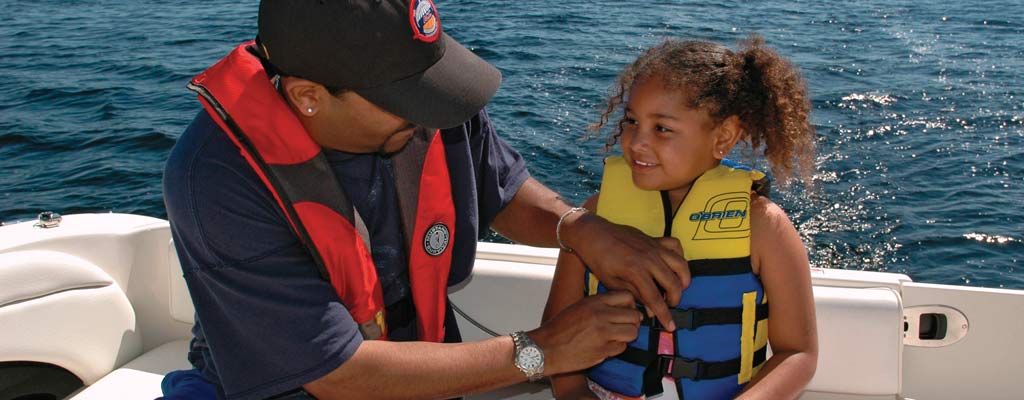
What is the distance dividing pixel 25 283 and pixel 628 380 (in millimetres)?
1659

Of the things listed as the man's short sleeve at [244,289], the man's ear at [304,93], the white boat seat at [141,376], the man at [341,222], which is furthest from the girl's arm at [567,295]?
the white boat seat at [141,376]

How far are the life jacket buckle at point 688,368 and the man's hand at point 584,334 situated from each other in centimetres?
27

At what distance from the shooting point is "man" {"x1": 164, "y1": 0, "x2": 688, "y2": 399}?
1613 mm

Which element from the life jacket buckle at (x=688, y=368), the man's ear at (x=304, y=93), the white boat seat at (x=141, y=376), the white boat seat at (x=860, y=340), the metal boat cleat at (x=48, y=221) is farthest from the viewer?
the metal boat cleat at (x=48, y=221)

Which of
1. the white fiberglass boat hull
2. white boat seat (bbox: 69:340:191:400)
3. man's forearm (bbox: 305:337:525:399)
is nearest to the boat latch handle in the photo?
the white fiberglass boat hull

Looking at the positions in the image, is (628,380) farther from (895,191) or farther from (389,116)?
(895,191)

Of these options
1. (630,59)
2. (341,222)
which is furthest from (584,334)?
(630,59)

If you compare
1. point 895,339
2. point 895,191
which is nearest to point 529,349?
point 895,339

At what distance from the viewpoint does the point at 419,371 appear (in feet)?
5.65

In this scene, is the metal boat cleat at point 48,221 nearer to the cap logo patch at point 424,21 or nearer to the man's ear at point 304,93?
the man's ear at point 304,93

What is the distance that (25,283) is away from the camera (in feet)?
7.87

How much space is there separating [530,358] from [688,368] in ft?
1.54

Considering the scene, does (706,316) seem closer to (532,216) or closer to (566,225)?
(566,225)

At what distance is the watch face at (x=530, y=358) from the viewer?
5.75 feet
